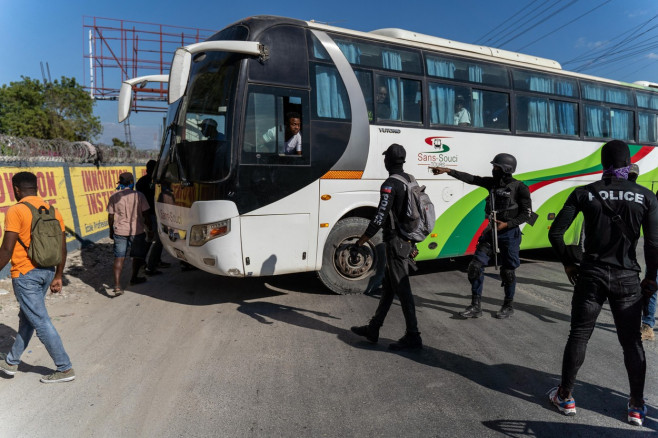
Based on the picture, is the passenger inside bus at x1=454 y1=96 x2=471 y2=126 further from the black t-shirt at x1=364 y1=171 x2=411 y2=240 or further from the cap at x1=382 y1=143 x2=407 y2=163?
the black t-shirt at x1=364 y1=171 x2=411 y2=240

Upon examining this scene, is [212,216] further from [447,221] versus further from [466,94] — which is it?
[466,94]

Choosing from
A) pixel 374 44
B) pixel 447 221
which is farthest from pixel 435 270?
pixel 374 44

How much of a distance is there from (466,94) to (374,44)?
1.84 m

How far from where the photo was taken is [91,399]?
3686 millimetres

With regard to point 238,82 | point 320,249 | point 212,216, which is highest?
point 238,82

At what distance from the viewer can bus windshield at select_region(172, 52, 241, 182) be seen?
5.59 m

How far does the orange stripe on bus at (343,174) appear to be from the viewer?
20.4 feet

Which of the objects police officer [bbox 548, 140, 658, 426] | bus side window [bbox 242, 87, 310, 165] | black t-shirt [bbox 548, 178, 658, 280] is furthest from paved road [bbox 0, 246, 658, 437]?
bus side window [bbox 242, 87, 310, 165]

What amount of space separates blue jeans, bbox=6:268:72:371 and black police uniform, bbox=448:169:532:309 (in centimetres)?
436

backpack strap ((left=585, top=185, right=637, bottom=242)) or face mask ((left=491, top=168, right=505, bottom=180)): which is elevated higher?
face mask ((left=491, top=168, right=505, bottom=180))

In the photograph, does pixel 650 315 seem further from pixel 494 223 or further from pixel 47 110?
pixel 47 110

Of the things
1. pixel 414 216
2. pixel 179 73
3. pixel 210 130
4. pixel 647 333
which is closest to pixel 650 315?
pixel 647 333

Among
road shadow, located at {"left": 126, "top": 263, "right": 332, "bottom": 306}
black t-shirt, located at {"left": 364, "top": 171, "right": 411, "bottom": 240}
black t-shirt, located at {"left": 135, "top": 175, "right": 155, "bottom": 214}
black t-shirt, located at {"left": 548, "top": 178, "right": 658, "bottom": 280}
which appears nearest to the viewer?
black t-shirt, located at {"left": 548, "top": 178, "right": 658, "bottom": 280}

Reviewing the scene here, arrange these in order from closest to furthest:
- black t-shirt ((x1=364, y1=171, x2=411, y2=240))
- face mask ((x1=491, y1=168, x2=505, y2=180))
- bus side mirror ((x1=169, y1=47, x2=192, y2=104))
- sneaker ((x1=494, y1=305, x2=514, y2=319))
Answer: black t-shirt ((x1=364, y1=171, x2=411, y2=240))
bus side mirror ((x1=169, y1=47, x2=192, y2=104))
face mask ((x1=491, y1=168, x2=505, y2=180))
sneaker ((x1=494, y1=305, x2=514, y2=319))
